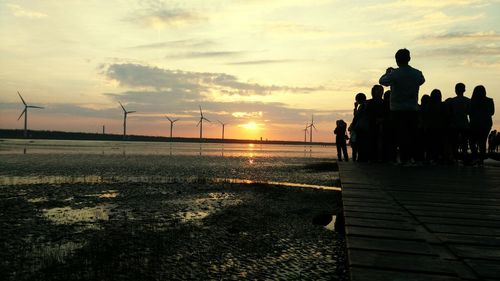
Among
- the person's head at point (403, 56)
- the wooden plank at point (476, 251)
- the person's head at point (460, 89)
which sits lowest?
the wooden plank at point (476, 251)

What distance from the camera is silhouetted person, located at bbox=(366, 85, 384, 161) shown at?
11348 millimetres

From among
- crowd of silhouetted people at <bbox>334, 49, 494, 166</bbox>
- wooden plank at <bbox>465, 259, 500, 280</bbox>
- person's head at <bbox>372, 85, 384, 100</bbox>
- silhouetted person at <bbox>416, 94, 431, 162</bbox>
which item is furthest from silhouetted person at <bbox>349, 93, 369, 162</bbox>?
wooden plank at <bbox>465, 259, 500, 280</bbox>

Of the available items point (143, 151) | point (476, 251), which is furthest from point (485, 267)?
point (143, 151)

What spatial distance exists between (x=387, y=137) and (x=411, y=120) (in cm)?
168

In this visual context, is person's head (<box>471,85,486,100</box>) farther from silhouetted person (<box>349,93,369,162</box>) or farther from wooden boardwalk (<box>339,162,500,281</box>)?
wooden boardwalk (<box>339,162,500,281</box>)

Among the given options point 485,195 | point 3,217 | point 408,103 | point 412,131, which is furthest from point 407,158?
point 3,217

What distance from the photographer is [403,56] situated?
9359 millimetres

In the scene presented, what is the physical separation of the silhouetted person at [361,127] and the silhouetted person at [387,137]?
0.58m

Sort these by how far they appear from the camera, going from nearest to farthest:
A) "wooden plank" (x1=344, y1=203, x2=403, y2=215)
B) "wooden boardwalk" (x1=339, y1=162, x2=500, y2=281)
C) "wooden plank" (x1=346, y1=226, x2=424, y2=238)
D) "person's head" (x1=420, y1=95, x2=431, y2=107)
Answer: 1. "wooden boardwalk" (x1=339, y1=162, x2=500, y2=281)
2. "wooden plank" (x1=346, y1=226, x2=424, y2=238)
3. "wooden plank" (x1=344, y1=203, x2=403, y2=215)
4. "person's head" (x1=420, y1=95, x2=431, y2=107)

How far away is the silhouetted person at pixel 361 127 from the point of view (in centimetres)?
1194

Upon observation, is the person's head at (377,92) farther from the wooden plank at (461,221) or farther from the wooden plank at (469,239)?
the wooden plank at (469,239)

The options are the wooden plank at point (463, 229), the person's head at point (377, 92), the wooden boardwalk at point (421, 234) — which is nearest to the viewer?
the wooden boardwalk at point (421, 234)

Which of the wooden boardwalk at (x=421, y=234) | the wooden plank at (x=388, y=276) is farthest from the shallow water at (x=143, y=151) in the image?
the wooden plank at (x=388, y=276)

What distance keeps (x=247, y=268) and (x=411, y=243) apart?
6.22 feet
